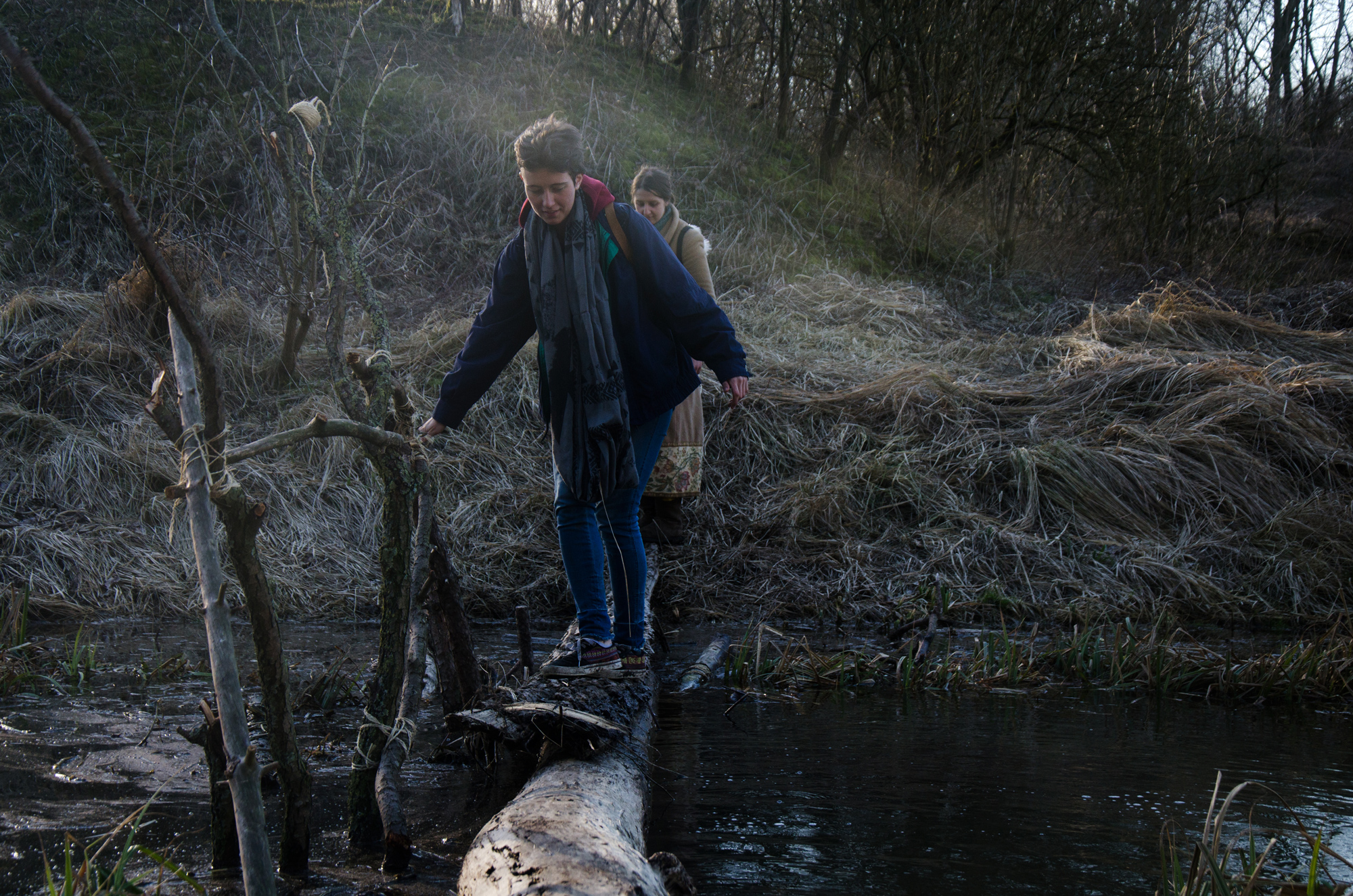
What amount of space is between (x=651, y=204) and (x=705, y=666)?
233 centimetres

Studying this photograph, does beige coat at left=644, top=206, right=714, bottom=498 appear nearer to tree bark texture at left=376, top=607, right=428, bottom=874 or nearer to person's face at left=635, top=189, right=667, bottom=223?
person's face at left=635, top=189, right=667, bottom=223

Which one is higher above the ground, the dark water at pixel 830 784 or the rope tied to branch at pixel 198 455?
the rope tied to branch at pixel 198 455

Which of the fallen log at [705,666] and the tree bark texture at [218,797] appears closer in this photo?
the tree bark texture at [218,797]

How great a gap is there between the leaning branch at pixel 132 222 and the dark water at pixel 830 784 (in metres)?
1.22

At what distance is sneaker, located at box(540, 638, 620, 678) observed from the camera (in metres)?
2.86

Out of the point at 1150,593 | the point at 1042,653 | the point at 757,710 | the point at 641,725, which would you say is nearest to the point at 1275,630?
the point at 1150,593

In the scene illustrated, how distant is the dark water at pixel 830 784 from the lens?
2.39m

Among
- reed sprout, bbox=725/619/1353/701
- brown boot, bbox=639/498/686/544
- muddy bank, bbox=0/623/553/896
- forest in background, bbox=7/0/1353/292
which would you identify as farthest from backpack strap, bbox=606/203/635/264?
forest in background, bbox=7/0/1353/292

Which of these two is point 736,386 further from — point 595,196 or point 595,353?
point 595,196

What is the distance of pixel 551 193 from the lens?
2869 mm

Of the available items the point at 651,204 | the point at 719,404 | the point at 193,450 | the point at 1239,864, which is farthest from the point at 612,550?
the point at 719,404

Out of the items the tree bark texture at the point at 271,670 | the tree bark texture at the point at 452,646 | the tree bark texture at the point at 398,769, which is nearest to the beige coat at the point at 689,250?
the tree bark texture at the point at 452,646

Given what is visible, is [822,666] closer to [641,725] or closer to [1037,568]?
[641,725]

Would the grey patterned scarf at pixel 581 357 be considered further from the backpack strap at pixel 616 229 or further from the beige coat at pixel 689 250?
the beige coat at pixel 689 250
